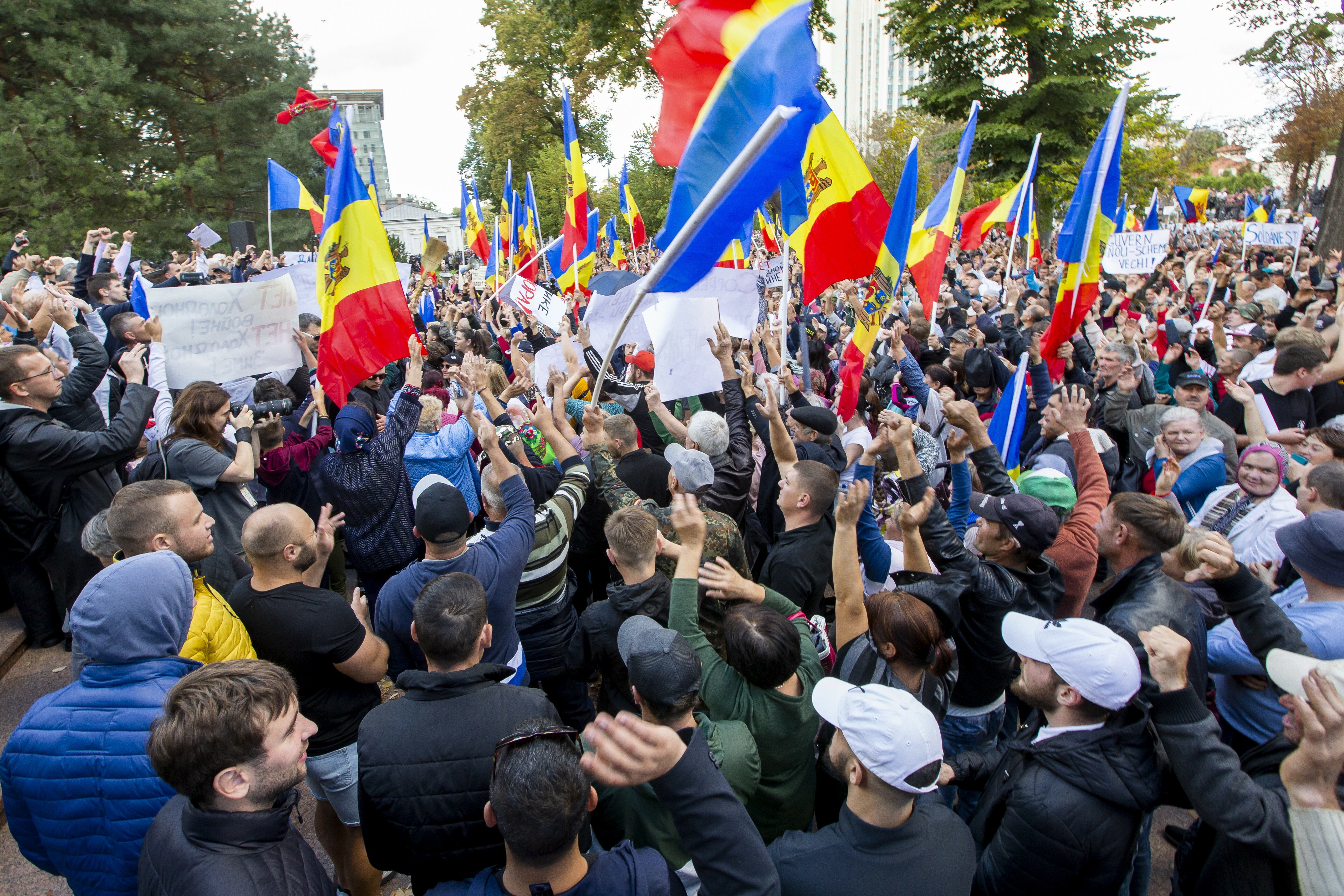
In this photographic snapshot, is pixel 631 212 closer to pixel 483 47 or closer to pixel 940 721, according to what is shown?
A: pixel 940 721

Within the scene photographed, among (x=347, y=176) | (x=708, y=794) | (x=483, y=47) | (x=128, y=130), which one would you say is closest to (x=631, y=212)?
(x=347, y=176)

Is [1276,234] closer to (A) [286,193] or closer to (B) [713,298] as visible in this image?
(B) [713,298]

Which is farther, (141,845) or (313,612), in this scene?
(313,612)

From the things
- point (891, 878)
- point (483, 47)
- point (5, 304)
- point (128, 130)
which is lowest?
point (891, 878)

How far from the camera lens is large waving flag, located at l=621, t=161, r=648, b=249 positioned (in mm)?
14984

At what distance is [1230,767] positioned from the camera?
1.98 meters

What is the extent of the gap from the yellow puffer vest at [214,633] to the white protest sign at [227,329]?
7.21ft

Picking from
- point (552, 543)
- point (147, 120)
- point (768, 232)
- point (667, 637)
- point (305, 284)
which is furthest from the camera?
point (147, 120)

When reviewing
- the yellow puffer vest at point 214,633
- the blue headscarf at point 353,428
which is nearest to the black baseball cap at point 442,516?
the yellow puffer vest at point 214,633

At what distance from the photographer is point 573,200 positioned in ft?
29.0

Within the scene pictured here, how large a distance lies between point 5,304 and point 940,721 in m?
6.03

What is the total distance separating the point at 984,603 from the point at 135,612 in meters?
2.92

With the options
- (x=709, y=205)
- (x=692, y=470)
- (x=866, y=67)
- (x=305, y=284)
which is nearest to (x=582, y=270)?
(x=305, y=284)

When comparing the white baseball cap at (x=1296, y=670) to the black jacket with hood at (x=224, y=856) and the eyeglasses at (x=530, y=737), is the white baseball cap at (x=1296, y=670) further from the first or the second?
the black jacket with hood at (x=224, y=856)
